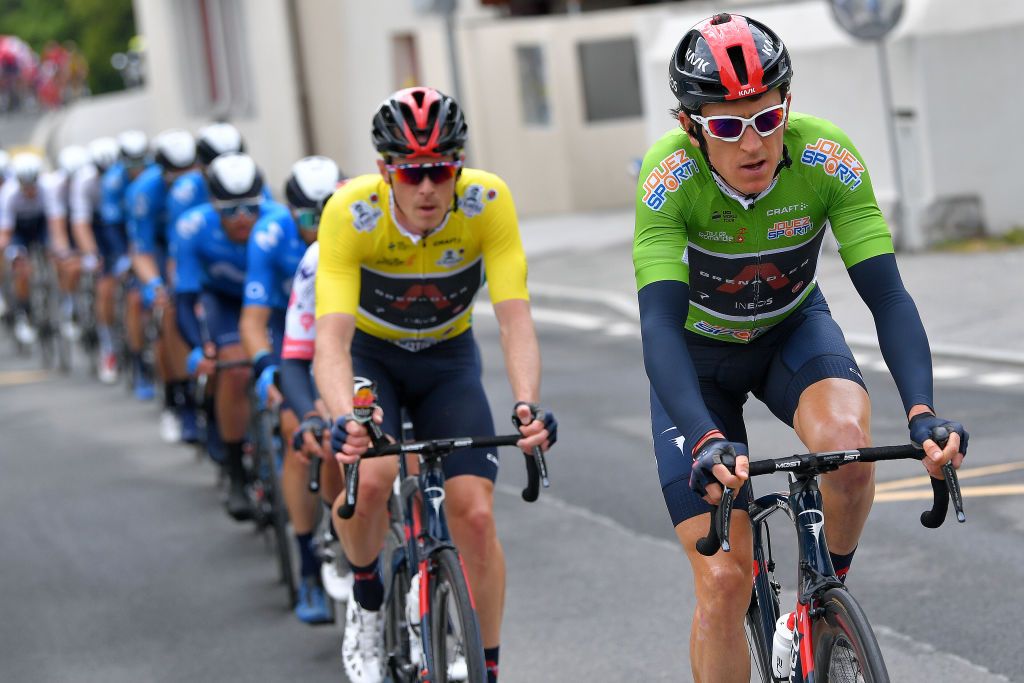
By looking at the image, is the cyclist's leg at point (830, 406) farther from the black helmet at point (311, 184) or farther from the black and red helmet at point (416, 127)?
the black helmet at point (311, 184)

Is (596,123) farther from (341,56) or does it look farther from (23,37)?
(23,37)

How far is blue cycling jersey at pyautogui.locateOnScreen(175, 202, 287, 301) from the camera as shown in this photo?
30.4ft

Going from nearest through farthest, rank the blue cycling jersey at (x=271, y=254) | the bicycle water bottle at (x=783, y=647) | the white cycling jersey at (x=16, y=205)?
the bicycle water bottle at (x=783, y=647), the blue cycling jersey at (x=271, y=254), the white cycling jersey at (x=16, y=205)

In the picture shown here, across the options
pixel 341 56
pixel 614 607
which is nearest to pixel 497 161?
pixel 341 56

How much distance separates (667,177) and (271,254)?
3473 millimetres

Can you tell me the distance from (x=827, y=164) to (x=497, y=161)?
2174cm

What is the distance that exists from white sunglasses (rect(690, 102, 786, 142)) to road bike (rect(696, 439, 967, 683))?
836 mm

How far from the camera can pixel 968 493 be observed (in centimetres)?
849

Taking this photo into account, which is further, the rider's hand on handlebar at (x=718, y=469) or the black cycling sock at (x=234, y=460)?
the black cycling sock at (x=234, y=460)

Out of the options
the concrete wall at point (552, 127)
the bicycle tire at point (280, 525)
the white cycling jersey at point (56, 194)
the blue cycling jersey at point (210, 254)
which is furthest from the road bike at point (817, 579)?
the concrete wall at point (552, 127)

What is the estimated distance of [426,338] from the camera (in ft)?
20.5

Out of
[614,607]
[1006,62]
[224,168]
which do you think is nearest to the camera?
[614,607]

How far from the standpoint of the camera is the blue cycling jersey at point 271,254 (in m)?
7.86

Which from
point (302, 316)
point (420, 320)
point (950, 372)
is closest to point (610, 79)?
point (950, 372)
